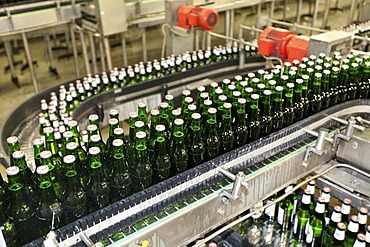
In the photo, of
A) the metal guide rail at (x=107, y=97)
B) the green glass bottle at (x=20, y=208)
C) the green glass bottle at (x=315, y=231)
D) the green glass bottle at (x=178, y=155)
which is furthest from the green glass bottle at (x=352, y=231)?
the metal guide rail at (x=107, y=97)

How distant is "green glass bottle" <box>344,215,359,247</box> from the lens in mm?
1458

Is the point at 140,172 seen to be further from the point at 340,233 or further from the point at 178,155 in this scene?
the point at 340,233

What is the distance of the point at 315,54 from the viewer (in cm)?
210

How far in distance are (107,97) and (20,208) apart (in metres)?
1.54

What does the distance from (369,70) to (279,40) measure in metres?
0.58

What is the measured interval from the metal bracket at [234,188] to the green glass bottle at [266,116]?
0.41 m

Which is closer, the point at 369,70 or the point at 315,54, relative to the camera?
the point at 369,70

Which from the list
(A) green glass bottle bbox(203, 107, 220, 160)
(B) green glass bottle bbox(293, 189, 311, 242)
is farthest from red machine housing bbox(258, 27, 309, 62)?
(A) green glass bottle bbox(203, 107, 220, 160)

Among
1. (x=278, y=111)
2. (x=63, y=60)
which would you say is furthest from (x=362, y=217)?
(x=63, y=60)

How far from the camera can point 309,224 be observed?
166cm

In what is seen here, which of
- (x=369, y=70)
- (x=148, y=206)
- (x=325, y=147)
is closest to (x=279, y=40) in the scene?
(x=369, y=70)

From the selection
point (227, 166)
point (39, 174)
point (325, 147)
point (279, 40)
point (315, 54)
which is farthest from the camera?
point (279, 40)

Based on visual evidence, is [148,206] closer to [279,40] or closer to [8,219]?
[8,219]

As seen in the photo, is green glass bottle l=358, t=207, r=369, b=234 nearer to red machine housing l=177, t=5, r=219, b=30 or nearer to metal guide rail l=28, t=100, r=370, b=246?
metal guide rail l=28, t=100, r=370, b=246
